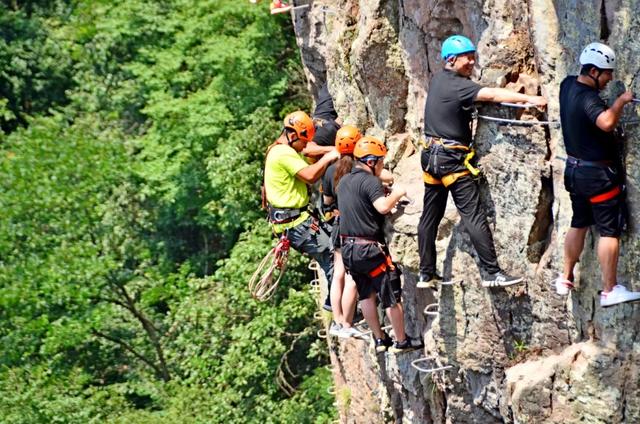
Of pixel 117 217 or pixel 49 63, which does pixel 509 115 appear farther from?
pixel 49 63

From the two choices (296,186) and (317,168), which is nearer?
(317,168)

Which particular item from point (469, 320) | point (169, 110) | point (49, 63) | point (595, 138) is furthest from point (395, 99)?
point (49, 63)

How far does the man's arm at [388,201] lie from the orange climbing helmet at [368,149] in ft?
1.15

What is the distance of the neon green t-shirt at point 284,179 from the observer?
11016mm

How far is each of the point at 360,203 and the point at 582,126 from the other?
8.38ft

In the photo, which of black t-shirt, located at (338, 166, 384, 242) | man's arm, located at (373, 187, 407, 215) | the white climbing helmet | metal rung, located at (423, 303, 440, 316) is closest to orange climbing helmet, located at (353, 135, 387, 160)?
black t-shirt, located at (338, 166, 384, 242)

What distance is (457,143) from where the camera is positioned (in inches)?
362

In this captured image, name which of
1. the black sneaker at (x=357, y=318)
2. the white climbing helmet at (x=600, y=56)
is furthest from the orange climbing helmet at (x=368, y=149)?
the black sneaker at (x=357, y=318)

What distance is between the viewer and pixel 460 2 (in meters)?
10.0

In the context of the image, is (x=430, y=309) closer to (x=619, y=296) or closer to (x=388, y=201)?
(x=388, y=201)

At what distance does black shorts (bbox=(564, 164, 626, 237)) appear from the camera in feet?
26.2

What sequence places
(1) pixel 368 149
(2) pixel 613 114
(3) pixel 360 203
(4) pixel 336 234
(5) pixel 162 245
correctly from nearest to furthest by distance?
(2) pixel 613 114 < (1) pixel 368 149 < (3) pixel 360 203 < (4) pixel 336 234 < (5) pixel 162 245

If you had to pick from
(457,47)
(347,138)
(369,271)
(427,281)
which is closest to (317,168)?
(347,138)

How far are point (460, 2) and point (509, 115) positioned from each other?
1.39 metres
